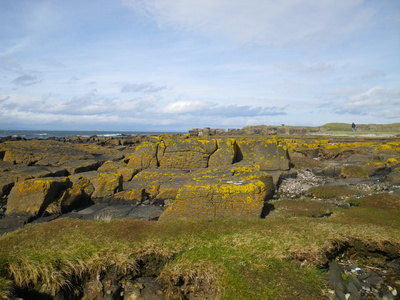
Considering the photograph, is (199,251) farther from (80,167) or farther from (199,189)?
(80,167)

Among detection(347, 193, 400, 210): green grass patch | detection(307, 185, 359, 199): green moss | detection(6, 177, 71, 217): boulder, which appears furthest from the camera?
detection(307, 185, 359, 199): green moss

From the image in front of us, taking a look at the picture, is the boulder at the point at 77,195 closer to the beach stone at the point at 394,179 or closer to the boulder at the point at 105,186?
the boulder at the point at 105,186

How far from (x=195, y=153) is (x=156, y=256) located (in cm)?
1325

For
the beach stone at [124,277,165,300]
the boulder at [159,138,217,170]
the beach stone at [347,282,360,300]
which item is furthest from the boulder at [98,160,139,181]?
the beach stone at [347,282,360,300]

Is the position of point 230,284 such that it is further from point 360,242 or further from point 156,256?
point 360,242

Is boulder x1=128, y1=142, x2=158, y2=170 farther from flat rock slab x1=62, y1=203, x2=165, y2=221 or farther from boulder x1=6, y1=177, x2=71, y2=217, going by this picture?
boulder x1=6, y1=177, x2=71, y2=217

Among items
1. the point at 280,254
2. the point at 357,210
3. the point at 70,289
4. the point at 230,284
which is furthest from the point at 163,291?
the point at 357,210

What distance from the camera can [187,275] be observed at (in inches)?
276

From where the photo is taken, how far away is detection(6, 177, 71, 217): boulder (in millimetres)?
12867

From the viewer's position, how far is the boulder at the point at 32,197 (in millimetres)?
12867

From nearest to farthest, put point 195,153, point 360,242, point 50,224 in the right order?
point 360,242 → point 50,224 → point 195,153

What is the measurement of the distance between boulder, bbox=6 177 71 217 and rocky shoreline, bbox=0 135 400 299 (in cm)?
5

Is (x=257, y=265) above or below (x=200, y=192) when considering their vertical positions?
below

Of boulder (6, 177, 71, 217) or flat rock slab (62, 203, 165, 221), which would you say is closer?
flat rock slab (62, 203, 165, 221)
